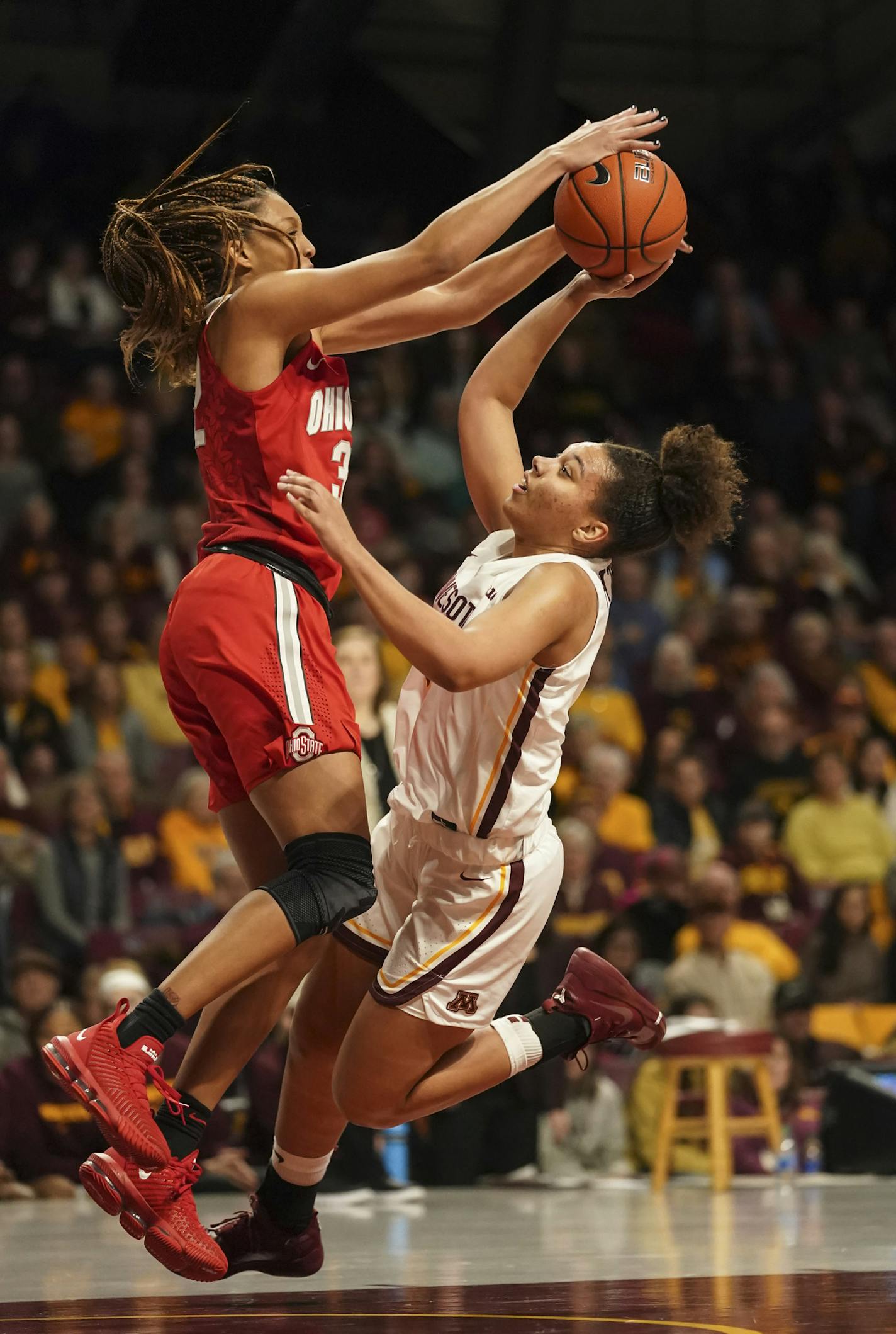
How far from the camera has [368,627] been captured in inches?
360

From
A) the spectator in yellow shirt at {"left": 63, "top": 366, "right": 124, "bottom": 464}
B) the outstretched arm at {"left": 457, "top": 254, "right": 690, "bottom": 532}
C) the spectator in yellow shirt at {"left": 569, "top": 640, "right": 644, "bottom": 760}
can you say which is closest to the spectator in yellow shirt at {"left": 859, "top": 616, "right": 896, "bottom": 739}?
the spectator in yellow shirt at {"left": 569, "top": 640, "right": 644, "bottom": 760}

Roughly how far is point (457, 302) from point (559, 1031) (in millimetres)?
1675

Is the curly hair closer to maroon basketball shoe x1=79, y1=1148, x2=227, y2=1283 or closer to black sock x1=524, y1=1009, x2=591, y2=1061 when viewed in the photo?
black sock x1=524, y1=1009, x2=591, y2=1061

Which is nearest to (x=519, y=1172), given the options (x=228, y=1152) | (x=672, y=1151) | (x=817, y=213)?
(x=672, y=1151)

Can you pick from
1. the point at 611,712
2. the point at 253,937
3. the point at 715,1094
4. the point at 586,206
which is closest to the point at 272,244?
the point at 586,206

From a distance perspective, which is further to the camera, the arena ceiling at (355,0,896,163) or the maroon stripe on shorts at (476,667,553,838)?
the arena ceiling at (355,0,896,163)

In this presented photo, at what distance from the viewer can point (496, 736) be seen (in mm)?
3840

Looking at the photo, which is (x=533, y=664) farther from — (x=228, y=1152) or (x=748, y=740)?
(x=748, y=740)

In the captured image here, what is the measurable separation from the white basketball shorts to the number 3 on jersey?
728 mm

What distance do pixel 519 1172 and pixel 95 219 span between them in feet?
23.6

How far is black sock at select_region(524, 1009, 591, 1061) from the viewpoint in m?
4.29

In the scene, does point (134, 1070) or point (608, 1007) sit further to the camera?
point (608, 1007)

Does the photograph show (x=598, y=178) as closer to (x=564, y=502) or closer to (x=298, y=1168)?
(x=564, y=502)

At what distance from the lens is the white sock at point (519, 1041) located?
421 centimetres
